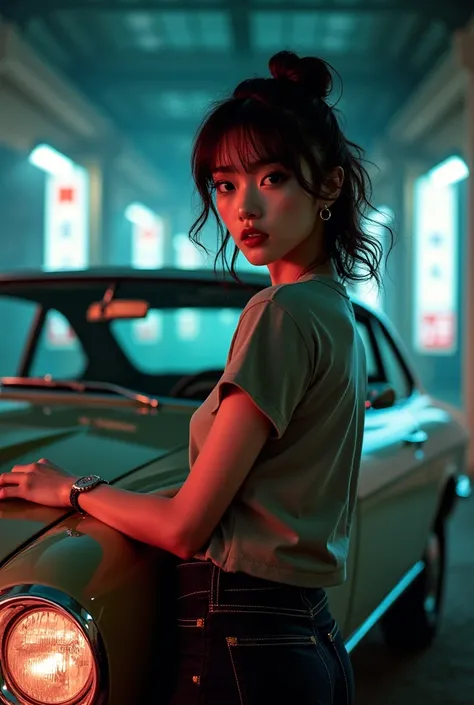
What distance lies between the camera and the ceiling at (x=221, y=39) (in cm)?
944

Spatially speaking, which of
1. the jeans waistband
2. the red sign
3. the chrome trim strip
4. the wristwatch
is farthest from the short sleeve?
the red sign

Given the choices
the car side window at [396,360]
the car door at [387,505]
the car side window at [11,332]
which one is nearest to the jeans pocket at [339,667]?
the car door at [387,505]

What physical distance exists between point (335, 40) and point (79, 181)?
5.66 metres

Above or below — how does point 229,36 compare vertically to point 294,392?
above

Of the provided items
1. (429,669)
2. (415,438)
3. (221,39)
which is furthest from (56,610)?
(221,39)

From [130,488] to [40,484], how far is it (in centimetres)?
24

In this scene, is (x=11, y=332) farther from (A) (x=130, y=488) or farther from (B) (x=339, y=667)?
(B) (x=339, y=667)

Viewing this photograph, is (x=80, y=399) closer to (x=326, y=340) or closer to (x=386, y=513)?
(x=386, y=513)

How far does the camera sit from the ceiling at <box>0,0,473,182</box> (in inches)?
372

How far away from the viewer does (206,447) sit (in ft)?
4.02

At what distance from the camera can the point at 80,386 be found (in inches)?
107

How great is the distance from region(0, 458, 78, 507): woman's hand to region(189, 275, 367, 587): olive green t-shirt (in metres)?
0.30

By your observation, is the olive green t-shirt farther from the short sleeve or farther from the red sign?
the red sign

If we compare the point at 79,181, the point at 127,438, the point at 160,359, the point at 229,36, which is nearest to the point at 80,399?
the point at 127,438
